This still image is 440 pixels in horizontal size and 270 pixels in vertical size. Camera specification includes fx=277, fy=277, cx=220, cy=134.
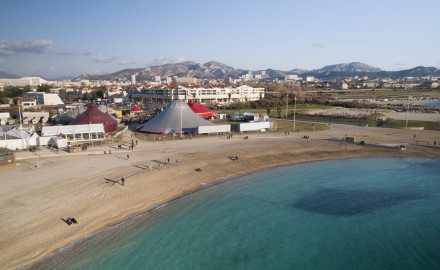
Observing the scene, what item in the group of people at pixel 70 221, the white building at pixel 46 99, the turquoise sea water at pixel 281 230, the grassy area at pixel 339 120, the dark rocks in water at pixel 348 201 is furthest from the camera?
the white building at pixel 46 99

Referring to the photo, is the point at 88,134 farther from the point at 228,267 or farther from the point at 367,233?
the point at 367,233

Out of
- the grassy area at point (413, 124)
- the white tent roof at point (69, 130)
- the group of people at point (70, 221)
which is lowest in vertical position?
the group of people at point (70, 221)

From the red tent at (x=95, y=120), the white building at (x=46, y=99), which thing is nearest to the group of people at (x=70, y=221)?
Answer: the red tent at (x=95, y=120)

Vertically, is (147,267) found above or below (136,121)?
below

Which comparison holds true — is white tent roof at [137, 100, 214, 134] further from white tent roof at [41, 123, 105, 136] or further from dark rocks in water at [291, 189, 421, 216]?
dark rocks in water at [291, 189, 421, 216]

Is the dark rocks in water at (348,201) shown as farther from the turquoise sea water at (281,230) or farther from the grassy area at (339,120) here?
the grassy area at (339,120)

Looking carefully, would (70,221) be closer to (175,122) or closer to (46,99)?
(175,122)

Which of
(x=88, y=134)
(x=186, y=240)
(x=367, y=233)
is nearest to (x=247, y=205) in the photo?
(x=186, y=240)
